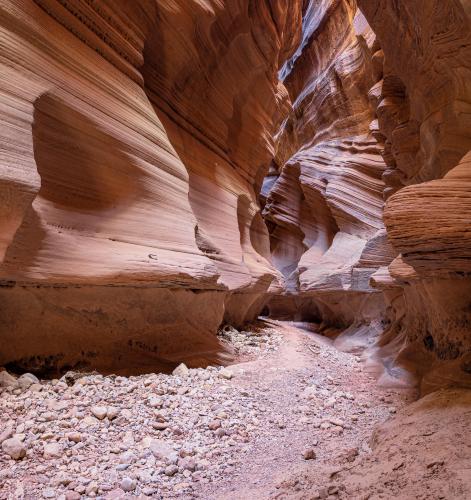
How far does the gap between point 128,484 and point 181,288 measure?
2798 millimetres

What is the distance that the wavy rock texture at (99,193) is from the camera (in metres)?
3.33

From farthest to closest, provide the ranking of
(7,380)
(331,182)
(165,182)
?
(331,182), (165,182), (7,380)

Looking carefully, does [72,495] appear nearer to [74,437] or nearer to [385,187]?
[74,437]

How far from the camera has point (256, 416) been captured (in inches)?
122

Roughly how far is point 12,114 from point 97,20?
239cm

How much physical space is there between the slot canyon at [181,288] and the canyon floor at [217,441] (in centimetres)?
2

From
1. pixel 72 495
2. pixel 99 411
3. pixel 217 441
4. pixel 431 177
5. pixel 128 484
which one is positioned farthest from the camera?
pixel 431 177

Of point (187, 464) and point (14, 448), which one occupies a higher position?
point (187, 464)

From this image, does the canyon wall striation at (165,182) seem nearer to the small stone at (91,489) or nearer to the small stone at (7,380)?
the small stone at (7,380)

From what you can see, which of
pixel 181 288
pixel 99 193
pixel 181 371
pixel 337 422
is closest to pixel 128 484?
pixel 337 422

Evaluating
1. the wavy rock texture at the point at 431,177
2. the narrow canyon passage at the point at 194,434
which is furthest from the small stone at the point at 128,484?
the wavy rock texture at the point at 431,177

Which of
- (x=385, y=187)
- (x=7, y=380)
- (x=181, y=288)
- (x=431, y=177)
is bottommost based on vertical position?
(x=7, y=380)

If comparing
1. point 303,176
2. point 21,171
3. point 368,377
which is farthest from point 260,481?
point 303,176

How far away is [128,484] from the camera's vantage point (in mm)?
2039
